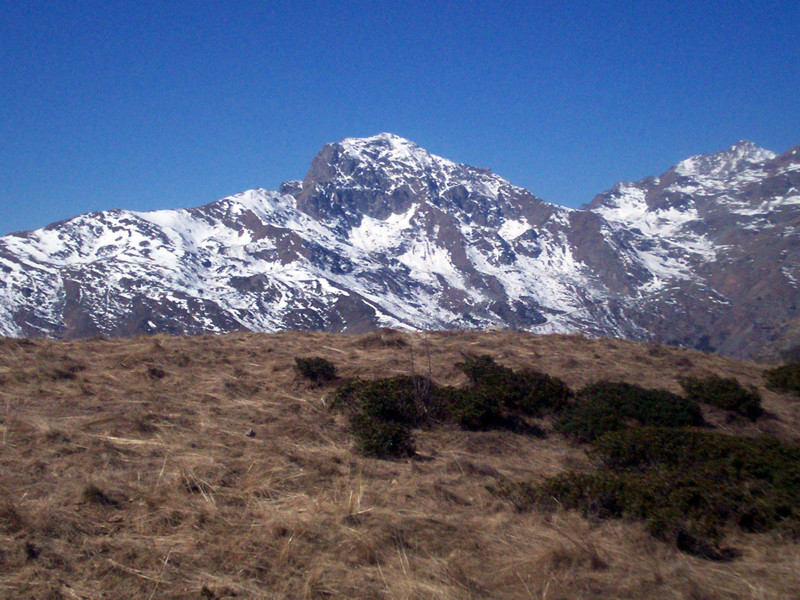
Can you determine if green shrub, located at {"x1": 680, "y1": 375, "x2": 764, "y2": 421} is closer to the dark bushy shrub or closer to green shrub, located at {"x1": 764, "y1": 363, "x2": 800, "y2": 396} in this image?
green shrub, located at {"x1": 764, "y1": 363, "x2": 800, "y2": 396}

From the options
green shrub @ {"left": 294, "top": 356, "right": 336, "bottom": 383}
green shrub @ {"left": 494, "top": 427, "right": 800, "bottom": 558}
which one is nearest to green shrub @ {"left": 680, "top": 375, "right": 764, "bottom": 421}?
green shrub @ {"left": 494, "top": 427, "right": 800, "bottom": 558}

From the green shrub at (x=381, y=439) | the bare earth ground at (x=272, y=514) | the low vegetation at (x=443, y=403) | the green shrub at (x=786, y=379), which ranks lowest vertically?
the bare earth ground at (x=272, y=514)

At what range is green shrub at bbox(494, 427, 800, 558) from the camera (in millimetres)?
5555

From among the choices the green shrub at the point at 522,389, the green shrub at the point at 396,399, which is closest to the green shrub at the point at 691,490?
the green shrub at the point at 522,389

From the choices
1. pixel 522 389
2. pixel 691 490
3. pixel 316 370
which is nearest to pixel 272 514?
pixel 691 490

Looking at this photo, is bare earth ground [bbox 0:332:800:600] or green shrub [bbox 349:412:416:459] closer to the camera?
bare earth ground [bbox 0:332:800:600]

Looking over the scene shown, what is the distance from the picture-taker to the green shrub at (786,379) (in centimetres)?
1248

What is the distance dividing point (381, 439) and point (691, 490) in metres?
3.49

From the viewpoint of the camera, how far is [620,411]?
30.8 ft

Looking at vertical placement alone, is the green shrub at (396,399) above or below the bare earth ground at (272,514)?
above

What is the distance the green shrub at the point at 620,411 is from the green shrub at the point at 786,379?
3.78m

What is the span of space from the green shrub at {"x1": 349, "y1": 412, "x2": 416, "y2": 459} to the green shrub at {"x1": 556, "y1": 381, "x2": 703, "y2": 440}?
2.67m

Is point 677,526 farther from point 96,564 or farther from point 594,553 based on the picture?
point 96,564

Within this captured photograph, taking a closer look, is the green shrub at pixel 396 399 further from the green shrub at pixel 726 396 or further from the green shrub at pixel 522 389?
the green shrub at pixel 726 396
